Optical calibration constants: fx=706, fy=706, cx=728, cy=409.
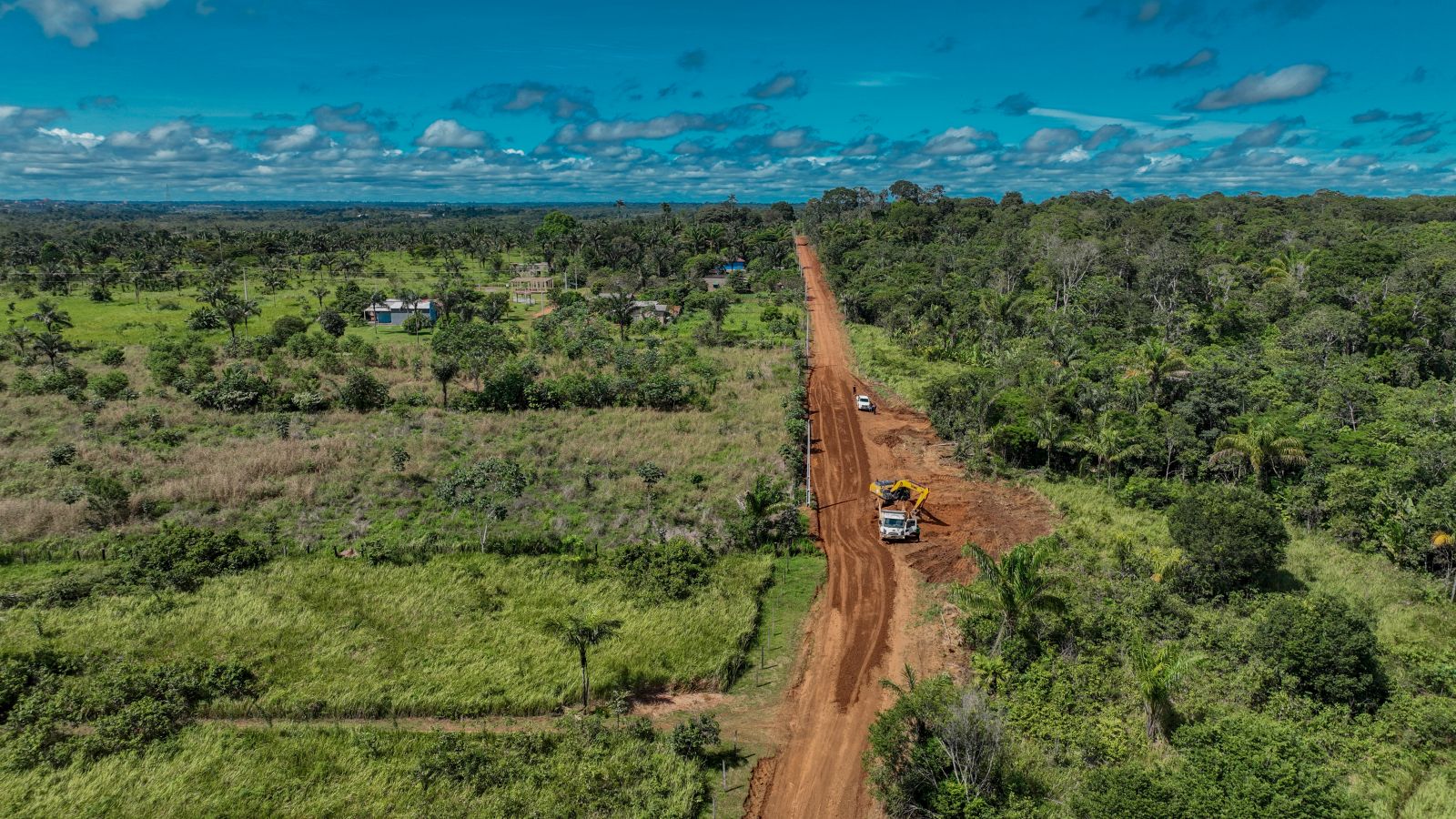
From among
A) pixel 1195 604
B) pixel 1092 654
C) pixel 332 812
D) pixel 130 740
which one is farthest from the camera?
pixel 1195 604

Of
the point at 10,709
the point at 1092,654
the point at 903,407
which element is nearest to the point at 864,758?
the point at 1092,654

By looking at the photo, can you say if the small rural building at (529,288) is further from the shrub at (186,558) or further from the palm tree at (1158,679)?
the palm tree at (1158,679)

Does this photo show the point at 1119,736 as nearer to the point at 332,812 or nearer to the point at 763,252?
the point at 332,812

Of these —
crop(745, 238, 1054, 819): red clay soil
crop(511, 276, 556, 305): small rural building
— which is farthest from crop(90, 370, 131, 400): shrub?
crop(511, 276, 556, 305): small rural building

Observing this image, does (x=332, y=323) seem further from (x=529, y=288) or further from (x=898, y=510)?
(x=898, y=510)

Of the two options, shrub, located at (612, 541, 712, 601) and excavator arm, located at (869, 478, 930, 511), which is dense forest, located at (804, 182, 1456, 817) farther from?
shrub, located at (612, 541, 712, 601)

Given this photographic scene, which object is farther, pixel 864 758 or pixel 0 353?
pixel 0 353

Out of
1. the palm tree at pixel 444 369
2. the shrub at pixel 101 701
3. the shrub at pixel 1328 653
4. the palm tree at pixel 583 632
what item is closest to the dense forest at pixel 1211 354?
the shrub at pixel 1328 653
